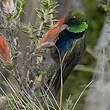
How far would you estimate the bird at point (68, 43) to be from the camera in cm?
159

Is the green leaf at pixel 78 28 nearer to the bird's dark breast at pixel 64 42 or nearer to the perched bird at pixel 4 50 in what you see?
the bird's dark breast at pixel 64 42

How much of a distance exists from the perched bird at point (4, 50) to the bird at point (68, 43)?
0.13 m

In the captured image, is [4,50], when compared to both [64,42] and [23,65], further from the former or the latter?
[64,42]

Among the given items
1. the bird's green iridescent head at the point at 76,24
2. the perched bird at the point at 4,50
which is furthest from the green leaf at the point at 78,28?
the perched bird at the point at 4,50

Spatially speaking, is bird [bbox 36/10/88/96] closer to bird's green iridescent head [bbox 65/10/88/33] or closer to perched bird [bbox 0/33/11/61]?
bird's green iridescent head [bbox 65/10/88/33]

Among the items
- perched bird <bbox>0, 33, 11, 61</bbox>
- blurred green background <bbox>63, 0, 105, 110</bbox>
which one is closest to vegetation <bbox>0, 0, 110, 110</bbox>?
perched bird <bbox>0, 33, 11, 61</bbox>

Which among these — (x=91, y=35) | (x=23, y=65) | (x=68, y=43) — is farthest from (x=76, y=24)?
(x=91, y=35)

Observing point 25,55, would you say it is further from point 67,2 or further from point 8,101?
point 67,2

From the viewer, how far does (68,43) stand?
171 cm

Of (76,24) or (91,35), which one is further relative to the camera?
(91,35)

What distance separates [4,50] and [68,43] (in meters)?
0.33

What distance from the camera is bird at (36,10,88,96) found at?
62.6 inches

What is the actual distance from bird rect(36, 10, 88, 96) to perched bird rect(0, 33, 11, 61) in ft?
0.44

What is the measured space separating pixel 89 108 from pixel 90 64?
149 cm
